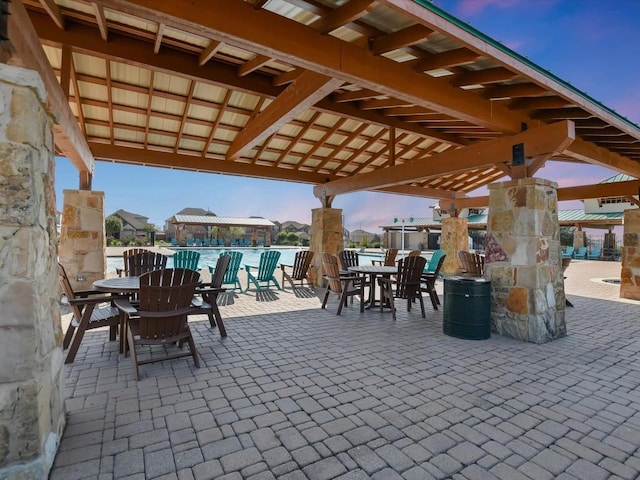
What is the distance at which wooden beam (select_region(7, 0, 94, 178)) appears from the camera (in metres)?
2.13

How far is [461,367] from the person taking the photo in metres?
3.39

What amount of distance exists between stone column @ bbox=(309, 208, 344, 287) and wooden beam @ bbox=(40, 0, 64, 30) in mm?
6070

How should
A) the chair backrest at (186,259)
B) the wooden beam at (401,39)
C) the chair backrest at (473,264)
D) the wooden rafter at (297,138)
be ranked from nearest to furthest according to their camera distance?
the wooden beam at (401,39) → the wooden rafter at (297,138) → the chair backrest at (473,264) → the chair backrest at (186,259)

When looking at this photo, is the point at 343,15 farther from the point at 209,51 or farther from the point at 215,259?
the point at 215,259

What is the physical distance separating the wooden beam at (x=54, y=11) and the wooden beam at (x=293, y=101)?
7.17 ft

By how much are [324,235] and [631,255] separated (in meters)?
6.74

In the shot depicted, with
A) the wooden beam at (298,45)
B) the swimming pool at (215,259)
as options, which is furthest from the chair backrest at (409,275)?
the swimming pool at (215,259)

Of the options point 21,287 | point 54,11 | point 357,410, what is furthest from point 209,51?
point 357,410

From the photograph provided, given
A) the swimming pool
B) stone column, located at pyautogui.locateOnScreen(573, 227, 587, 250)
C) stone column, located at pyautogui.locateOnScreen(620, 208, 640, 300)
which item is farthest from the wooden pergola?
stone column, located at pyautogui.locateOnScreen(573, 227, 587, 250)

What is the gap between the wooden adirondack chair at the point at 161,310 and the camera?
3.08 metres

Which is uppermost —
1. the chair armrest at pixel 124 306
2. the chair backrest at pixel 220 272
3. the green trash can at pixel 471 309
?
the chair backrest at pixel 220 272

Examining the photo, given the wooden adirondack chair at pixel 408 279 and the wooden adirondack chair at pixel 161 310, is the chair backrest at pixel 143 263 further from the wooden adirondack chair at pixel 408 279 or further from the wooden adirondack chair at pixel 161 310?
the wooden adirondack chair at pixel 408 279

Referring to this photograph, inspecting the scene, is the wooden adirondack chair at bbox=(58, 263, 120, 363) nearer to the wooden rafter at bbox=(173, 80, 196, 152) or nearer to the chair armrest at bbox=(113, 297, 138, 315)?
the chair armrest at bbox=(113, 297, 138, 315)

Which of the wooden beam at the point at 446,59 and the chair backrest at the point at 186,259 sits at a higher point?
the wooden beam at the point at 446,59
